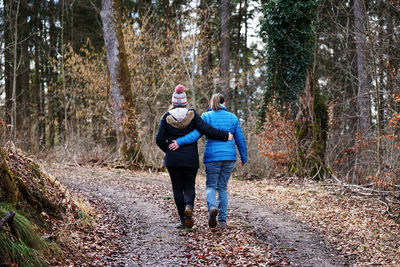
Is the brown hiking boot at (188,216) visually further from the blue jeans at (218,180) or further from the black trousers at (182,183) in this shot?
the blue jeans at (218,180)

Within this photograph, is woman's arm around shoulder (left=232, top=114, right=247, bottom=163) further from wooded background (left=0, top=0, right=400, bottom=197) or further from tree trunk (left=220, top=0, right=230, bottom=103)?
tree trunk (left=220, top=0, right=230, bottom=103)

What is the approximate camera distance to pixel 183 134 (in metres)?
6.08

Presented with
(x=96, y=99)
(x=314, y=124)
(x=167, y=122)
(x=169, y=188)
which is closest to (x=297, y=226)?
(x=167, y=122)

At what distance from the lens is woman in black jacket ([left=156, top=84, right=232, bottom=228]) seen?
5.97 metres

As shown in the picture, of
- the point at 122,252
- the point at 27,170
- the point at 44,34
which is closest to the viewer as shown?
the point at 122,252

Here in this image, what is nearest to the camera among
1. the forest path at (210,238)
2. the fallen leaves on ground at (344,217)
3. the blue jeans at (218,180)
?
the forest path at (210,238)

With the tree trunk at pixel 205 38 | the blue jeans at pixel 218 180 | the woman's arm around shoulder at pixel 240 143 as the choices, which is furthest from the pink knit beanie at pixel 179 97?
the tree trunk at pixel 205 38

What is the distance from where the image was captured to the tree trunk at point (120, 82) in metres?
14.3

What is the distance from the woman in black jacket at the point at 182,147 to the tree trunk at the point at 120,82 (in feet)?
27.8

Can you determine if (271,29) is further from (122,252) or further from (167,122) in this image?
(122,252)

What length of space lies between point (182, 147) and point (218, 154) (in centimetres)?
58

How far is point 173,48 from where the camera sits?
17.2 meters

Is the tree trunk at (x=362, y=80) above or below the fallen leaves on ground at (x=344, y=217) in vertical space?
above

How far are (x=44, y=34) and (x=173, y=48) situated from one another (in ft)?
32.6
